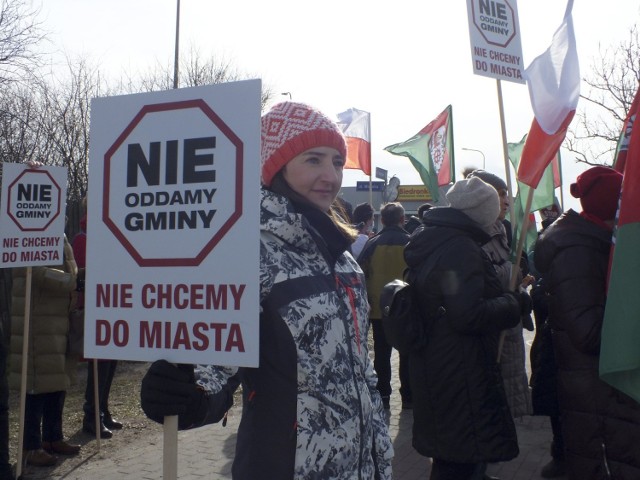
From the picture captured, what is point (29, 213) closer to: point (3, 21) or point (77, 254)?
point (77, 254)

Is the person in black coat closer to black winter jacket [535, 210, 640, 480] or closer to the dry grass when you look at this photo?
black winter jacket [535, 210, 640, 480]

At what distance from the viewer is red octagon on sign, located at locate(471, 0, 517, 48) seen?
20.4 feet

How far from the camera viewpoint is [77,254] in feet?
22.3

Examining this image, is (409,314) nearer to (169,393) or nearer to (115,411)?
(169,393)

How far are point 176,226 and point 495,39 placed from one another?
5084 mm

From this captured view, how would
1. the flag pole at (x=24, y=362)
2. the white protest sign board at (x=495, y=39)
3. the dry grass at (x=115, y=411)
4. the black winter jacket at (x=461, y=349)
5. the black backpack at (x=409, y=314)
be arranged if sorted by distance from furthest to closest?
the dry grass at (x=115, y=411) < the white protest sign board at (x=495, y=39) < the flag pole at (x=24, y=362) < the black backpack at (x=409, y=314) < the black winter jacket at (x=461, y=349)

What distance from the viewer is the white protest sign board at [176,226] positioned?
185 centimetres

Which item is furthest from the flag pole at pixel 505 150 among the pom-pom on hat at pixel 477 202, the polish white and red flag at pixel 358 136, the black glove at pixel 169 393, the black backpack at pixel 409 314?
the polish white and red flag at pixel 358 136

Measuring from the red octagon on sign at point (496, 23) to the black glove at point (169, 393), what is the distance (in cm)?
511

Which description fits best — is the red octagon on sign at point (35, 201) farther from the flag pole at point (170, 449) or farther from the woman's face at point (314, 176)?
the flag pole at point (170, 449)

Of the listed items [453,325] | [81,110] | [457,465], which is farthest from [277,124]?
[81,110]

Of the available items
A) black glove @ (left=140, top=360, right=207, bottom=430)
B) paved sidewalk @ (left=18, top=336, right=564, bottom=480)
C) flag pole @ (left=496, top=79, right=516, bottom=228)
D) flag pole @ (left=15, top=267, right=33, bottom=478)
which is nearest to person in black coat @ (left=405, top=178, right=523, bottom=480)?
flag pole @ (left=496, top=79, right=516, bottom=228)

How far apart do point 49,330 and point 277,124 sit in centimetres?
425

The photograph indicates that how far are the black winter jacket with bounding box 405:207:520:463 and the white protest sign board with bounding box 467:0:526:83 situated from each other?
2.56m
